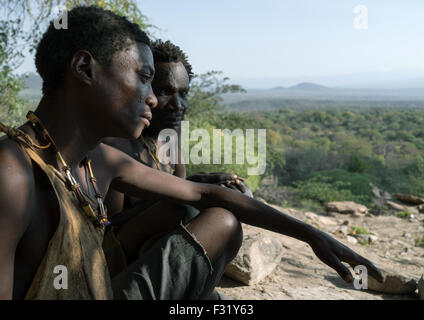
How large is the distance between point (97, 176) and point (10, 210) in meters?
0.58

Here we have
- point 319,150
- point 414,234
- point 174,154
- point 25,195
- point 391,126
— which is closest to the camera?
point 25,195

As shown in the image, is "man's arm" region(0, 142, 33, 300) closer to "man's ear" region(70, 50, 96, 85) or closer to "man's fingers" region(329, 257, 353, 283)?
"man's ear" region(70, 50, 96, 85)

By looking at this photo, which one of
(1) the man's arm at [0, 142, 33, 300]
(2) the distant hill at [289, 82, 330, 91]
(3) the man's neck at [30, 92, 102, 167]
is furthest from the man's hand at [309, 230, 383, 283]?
(2) the distant hill at [289, 82, 330, 91]

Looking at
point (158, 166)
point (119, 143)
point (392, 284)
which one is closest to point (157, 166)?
point (158, 166)

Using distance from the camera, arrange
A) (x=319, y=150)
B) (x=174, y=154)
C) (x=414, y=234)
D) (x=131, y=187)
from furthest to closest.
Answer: (x=319, y=150), (x=414, y=234), (x=174, y=154), (x=131, y=187)

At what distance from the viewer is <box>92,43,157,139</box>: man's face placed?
1.41 m

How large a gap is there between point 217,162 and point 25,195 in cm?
630

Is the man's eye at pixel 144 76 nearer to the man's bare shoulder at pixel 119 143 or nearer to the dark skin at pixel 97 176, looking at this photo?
the dark skin at pixel 97 176

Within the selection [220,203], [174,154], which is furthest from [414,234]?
[220,203]

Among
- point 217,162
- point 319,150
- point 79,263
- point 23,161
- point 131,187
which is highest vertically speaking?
point 23,161

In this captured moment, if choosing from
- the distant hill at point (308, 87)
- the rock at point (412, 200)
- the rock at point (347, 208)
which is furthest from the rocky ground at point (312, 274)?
the distant hill at point (308, 87)

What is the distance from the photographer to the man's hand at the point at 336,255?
1702mm

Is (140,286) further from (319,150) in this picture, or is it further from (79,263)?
(319,150)
